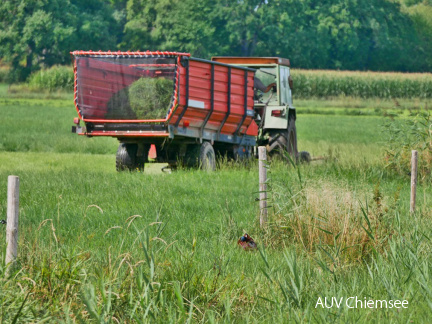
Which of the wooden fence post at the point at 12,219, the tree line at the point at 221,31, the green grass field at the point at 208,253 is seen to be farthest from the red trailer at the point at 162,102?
the tree line at the point at 221,31

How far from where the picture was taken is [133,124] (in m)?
15.4

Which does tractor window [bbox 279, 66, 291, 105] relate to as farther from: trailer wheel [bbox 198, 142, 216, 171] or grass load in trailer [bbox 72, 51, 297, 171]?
trailer wheel [bbox 198, 142, 216, 171]

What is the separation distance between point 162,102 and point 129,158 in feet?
5.51

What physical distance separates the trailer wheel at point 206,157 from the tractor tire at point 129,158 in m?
1.29

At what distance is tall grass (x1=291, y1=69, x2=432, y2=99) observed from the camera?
5722 centimetres

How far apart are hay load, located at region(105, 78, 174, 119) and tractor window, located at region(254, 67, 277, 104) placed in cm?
293

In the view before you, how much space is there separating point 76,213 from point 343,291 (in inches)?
175

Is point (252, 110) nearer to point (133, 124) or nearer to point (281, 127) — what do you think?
point (281, 127)

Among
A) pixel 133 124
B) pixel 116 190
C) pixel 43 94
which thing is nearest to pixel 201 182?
pixel 116 190

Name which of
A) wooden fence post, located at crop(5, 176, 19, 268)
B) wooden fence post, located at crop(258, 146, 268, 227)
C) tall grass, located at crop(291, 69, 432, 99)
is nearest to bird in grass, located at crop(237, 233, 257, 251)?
wooden fence post, located at crop(258, 146, 268, 227)

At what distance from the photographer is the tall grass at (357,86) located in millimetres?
57219

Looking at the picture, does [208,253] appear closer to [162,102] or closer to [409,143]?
[409,143]

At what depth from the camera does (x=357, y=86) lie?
2253 inches

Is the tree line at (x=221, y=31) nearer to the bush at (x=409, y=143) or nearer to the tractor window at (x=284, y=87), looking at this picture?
the tractor window at (x=284, y=87)
